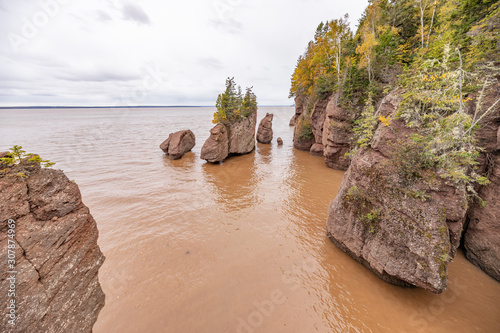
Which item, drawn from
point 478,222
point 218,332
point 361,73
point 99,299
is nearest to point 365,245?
point 478,222

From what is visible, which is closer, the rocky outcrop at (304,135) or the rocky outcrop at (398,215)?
the rocky outcrop at (398,215)

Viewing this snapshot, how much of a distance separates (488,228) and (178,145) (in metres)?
26.3

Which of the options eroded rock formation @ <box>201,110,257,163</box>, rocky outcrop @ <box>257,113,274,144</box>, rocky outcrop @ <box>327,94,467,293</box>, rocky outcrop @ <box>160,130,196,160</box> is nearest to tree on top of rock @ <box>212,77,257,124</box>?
eroded rock formation @ <box>201,110,257,163</box>

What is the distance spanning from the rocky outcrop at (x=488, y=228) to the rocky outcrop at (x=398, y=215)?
3.60 ft

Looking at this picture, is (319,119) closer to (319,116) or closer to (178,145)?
(319,116)

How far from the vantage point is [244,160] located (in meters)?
24.0

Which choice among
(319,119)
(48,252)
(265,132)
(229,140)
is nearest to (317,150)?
(319,119)

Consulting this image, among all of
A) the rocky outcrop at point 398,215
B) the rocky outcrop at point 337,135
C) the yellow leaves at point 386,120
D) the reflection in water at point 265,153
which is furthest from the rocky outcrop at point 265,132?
the yellow leaves at point 386,120

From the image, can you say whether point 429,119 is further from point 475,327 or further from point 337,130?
point 337,130

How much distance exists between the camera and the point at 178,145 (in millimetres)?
23703

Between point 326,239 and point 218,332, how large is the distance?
654 cm

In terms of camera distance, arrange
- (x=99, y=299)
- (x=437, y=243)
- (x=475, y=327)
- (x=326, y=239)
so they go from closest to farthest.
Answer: (x=99, y=299), (x=475, y=327), (x=437, y=243), (x=326, y=239)

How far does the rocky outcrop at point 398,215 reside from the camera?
19.1ft

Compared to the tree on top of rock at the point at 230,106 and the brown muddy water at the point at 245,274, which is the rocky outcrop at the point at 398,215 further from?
the tree on top of rock at the point at 230,106
